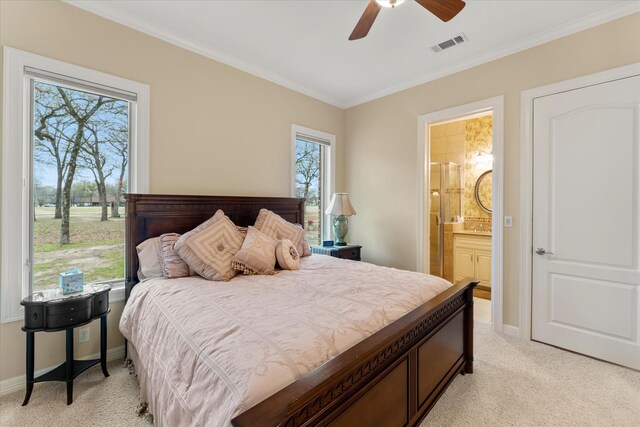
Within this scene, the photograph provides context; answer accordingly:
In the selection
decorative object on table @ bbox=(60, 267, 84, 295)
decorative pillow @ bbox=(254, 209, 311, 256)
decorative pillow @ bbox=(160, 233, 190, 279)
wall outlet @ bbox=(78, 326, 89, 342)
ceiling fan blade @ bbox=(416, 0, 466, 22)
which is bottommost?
wall outlet @ bbox=(78, 326, 89, 342)

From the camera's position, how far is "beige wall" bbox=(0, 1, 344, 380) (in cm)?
215

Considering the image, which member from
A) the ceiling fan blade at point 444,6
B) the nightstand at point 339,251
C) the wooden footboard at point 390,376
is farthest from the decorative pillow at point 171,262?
the ceiling fan blade at point 444,6

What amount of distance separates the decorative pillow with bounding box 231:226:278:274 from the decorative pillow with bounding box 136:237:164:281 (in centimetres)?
64

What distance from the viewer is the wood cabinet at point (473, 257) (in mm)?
4273

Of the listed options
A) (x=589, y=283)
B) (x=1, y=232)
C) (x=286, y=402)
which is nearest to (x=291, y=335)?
(x=286, y=402)

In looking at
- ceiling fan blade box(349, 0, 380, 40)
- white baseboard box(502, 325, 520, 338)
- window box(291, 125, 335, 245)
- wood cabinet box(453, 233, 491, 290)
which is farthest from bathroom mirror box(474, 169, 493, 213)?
ceiling fan blade box(349, 0, 380, 40)

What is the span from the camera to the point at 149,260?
2418mm

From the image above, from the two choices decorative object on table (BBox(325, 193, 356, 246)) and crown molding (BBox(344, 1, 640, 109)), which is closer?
crown molding (BBox(344, 1, 640, 109))

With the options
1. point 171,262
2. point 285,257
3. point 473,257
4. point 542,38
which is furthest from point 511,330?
point 171,262

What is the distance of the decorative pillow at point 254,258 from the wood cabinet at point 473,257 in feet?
10.9

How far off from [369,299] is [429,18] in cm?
240

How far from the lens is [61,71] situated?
2.23 metres

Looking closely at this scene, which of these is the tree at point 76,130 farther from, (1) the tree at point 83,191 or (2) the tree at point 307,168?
(2) the tree at point 307,168

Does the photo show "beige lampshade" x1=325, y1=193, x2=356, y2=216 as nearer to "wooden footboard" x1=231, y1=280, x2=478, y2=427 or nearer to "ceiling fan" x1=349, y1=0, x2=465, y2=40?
"wooden footboard" x1=231, y1=280, x2=478, y2=427
